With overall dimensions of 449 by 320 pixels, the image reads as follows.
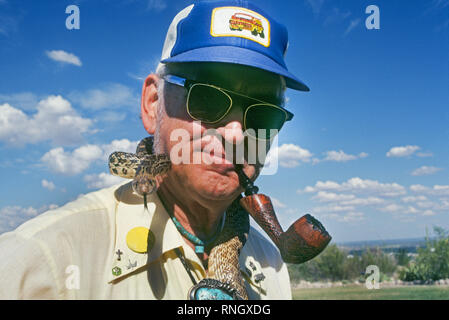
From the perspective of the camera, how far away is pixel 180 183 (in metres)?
2.43

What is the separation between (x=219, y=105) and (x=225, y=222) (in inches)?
40.4

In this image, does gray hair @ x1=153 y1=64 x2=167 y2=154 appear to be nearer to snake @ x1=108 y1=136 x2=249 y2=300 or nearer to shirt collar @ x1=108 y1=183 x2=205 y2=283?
snake @ x1=108 y1=136 x2=249 y2=300

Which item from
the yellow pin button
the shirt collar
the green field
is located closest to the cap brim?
the shirt collar

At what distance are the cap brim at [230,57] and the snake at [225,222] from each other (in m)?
0.65

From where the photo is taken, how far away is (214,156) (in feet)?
7.54

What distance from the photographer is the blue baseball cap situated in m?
2.29

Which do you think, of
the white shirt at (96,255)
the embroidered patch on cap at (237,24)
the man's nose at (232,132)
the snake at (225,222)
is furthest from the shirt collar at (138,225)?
the embroidered patch on cap at (237,24)

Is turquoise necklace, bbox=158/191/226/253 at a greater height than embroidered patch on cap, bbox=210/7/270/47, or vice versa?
embroidered patch on cap, bbox=210/7/270/47

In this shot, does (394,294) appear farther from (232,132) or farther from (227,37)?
(227,37)

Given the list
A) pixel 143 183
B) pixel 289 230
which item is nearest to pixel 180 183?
pixel 143 183

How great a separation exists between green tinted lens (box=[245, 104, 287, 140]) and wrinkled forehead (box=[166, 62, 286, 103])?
85 mm

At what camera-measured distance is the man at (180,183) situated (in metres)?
1.97

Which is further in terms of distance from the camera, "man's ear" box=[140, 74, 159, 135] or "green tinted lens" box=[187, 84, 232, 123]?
A: "man's ear" box=[140, 74, 159, 135]

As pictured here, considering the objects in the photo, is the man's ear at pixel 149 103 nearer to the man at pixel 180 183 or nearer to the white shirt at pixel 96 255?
the man at pixel 180 183
